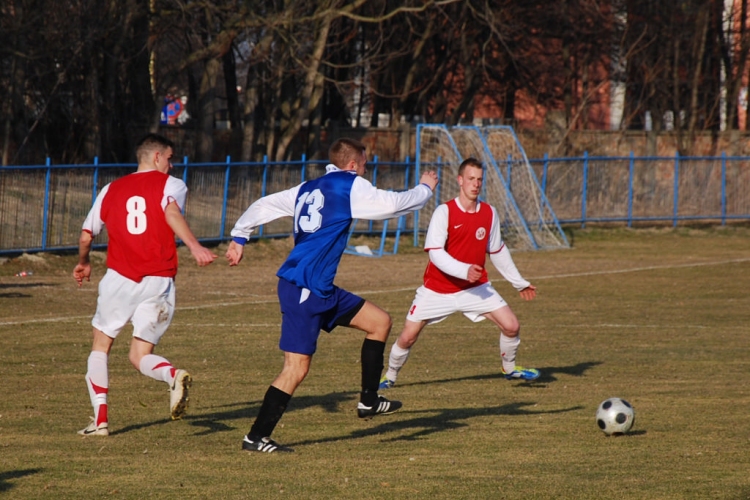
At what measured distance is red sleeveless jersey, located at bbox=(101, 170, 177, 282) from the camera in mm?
7648

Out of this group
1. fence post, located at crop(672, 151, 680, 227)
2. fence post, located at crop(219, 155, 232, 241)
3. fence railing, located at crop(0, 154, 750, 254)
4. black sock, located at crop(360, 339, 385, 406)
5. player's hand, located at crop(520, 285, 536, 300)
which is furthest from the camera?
fence post, located at crop(672, 151, 680, 227)

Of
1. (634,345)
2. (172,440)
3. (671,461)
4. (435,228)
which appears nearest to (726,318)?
(634,345)

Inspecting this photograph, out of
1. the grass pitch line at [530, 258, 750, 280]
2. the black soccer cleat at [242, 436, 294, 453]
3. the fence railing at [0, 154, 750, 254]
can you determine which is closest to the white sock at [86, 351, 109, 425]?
the black soccer cleat at [242, 436, 294, 453]

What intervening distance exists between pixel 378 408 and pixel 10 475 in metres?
2.69

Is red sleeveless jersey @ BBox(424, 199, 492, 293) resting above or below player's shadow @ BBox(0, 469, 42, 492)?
above

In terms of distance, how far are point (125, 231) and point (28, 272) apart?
43.1 ft

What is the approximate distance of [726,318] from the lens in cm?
1570

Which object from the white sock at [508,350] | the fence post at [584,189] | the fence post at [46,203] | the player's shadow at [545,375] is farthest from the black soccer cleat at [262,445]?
the fence post at [584,189]

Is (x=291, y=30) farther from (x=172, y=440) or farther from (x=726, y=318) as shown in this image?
(x=172, y=440)

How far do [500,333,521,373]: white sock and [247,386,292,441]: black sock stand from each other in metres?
3.58

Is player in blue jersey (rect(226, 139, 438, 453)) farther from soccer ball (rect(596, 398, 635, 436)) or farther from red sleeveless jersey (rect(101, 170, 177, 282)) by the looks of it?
soccer ball (rect(596, 398, 635, 436))

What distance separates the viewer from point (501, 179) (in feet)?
88.2

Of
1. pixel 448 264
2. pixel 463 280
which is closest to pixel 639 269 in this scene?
pixel 463 280

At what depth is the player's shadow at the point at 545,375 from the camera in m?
10.7
